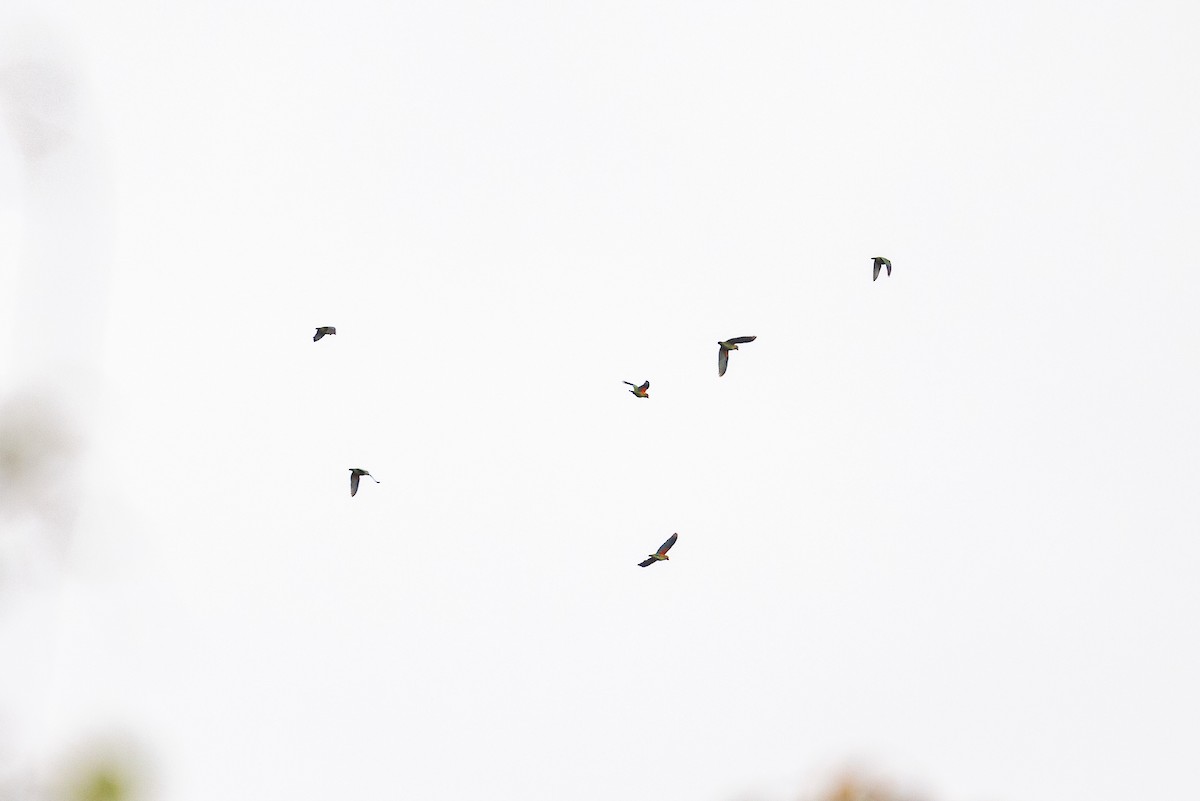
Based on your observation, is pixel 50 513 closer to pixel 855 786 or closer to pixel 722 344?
pixel 722 344

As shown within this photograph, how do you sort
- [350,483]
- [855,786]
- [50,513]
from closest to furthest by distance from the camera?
[50,513] → [350,483] → [855,786]

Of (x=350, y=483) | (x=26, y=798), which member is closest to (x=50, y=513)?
(x=26, y=798)

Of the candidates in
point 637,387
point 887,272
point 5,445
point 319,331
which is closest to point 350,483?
point 319,331

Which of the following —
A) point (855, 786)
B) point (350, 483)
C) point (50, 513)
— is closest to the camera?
point (50, 513)

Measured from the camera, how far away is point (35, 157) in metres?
2.79

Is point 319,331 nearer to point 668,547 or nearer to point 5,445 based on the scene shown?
point 668,547

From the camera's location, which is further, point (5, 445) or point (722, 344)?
point (722, 344)

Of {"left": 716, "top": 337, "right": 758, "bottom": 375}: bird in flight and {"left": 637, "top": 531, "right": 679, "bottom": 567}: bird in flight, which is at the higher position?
{"left": 716, "top": 337, "right": 758, "bottom": 375}: bird in flight

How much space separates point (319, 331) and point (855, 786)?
1199 centimetres

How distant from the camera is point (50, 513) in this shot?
2719mm

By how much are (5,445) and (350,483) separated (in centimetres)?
2252

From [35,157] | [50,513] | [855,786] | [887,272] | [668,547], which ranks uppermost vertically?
[887,272]

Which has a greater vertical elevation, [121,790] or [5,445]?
[5,445]

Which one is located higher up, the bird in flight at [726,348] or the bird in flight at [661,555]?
the bird in flight at [726,348]
